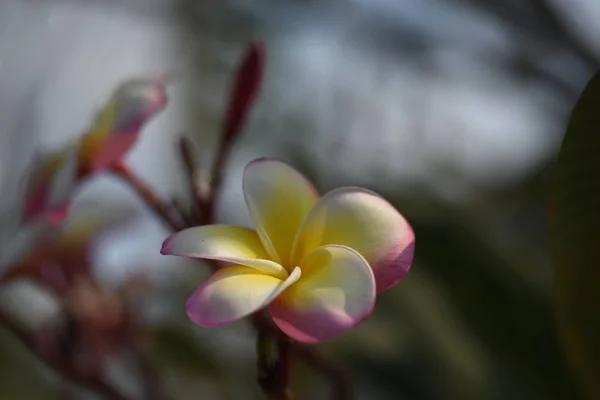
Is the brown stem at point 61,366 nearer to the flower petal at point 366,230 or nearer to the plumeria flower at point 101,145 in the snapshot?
the plumeria flower at point 101,145

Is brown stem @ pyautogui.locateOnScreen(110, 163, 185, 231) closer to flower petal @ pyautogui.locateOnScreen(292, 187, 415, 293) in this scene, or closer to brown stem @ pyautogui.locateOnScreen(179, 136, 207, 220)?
brown stem @ pyautogui.locateOnScreen(179, 136, 207, 220)

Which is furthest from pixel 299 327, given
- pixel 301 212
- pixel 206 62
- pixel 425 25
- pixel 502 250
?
pixel 206 62

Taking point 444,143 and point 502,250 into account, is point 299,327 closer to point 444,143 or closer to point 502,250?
point 502,250

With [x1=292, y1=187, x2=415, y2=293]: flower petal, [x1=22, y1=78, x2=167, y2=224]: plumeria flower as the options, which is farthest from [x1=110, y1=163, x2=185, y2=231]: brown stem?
[x1=292, y1=187, x2=415, y2=293]: flower petal

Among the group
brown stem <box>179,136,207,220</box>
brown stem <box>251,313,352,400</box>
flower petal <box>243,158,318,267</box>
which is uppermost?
flower petal <box>243,158,318,267</box>

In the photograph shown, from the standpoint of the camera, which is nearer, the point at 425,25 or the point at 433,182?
the point at 433,182

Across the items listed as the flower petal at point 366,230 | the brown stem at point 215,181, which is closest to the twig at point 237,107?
the brown stem at point 215,181

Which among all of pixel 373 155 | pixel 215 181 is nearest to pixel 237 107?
pixel 215 181
